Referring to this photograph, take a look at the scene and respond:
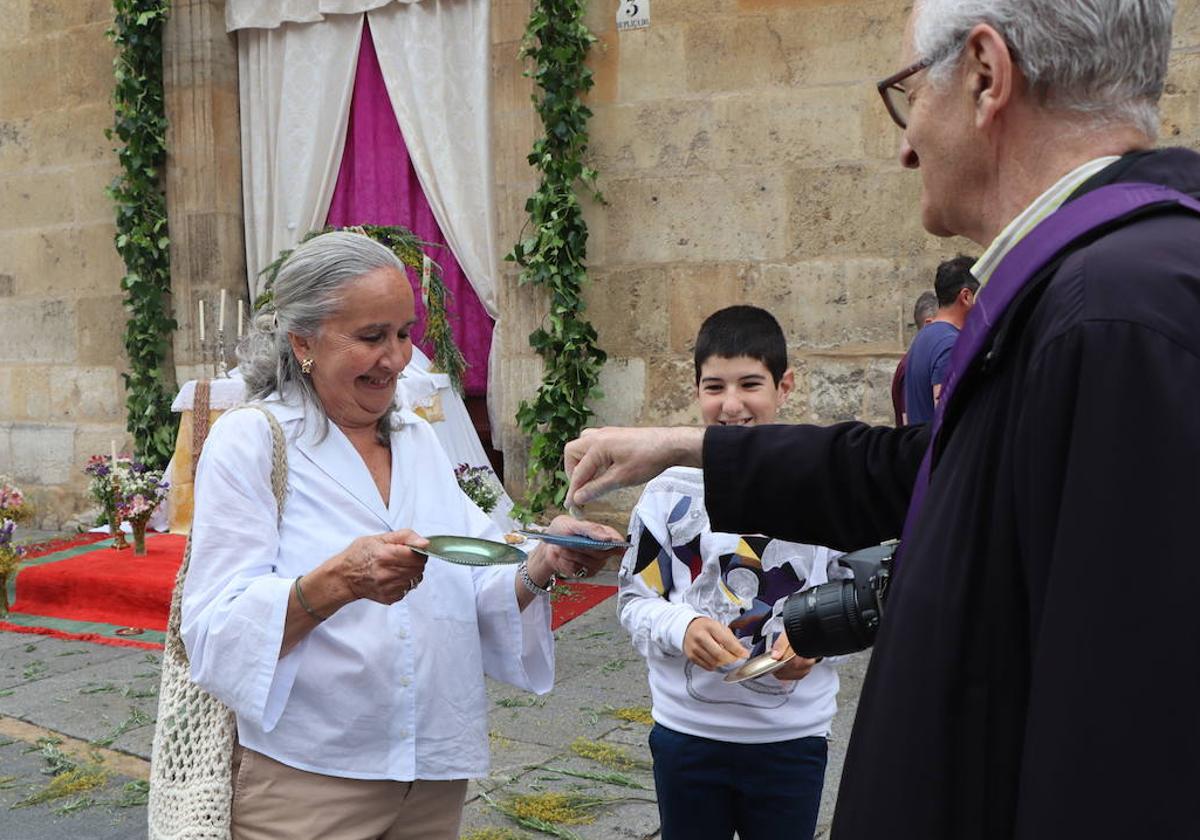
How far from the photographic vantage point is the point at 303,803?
6.57 feet

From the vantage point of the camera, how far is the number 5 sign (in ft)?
21.9

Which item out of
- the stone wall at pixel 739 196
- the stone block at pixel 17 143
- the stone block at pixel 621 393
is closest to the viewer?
the stone wall at pixel 739 196

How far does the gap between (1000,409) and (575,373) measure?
5871 mm

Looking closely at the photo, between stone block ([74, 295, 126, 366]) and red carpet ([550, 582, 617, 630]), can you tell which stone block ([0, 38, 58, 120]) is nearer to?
stone block ([74, 295, 126, 366])

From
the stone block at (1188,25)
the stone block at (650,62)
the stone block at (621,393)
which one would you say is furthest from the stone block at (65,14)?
the stone block at (1188,25)

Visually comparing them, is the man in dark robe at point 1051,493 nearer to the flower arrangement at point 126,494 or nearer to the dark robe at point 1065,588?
the dark robe at point 1065,588

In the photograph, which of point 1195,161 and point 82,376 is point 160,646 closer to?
point 82,376

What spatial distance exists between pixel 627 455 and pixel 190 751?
970 millimetres

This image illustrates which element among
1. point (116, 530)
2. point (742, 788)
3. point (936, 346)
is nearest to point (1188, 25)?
point (936, 346)

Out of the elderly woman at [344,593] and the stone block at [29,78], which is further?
the stone block at [29,78]

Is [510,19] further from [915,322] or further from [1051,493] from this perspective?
[1051,493]

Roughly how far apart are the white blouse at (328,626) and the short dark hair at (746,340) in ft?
2.51

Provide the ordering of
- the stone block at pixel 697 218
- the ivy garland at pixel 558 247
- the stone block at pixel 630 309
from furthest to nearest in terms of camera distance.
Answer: the stone block at pixel 630 309 → the ivy garland at pixel 558 247 → the stone block at pixel 697 218

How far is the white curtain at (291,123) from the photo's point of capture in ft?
26.5
